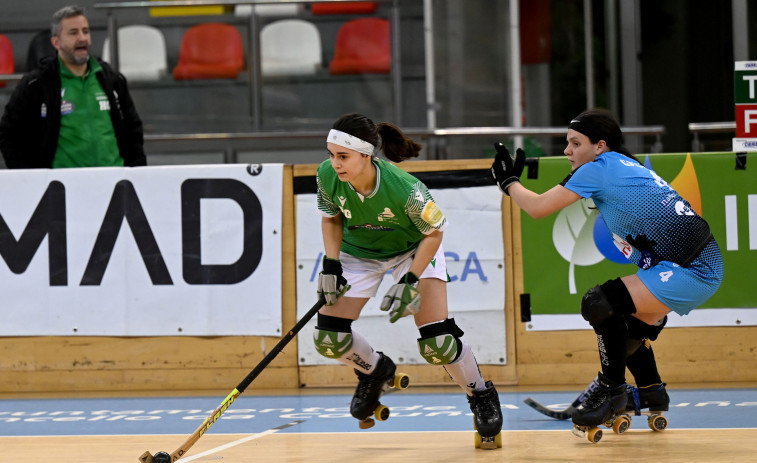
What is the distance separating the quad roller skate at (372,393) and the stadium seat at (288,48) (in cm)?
481

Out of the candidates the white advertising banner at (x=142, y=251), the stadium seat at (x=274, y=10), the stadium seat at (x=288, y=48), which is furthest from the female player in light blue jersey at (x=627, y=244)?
the stadium seat at (x=274, y=10)

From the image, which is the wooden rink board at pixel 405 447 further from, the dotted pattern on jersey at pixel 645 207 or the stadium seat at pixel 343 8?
the stadium seat at pixel 343 8

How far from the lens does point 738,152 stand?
7.52 metres

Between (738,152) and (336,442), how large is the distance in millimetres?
3513

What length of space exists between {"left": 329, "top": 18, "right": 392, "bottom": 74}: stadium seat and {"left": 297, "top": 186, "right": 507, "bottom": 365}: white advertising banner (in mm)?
2780

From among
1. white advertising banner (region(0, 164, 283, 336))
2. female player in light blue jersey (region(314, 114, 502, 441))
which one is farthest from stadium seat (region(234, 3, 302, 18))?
female player in light blue jersey (region(314, 114, 502, 441))

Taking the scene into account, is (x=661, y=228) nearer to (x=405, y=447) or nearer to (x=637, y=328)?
(x=637, y=328)

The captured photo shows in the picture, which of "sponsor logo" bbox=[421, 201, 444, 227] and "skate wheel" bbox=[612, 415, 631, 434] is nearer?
"sponsor logo" bbox=[421, 201, 444, 227]

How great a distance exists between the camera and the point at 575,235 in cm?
759

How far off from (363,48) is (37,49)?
128 inches

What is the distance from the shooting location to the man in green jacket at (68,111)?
805 centimetres

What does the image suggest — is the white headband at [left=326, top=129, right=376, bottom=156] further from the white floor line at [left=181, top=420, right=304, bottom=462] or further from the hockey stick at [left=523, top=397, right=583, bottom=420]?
the hockey stick at [left=523, top=397, right=583, bottom=420]

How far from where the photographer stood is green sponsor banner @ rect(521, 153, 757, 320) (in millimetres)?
7496

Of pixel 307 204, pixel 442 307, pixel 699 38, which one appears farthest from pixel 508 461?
pixel 699 38
